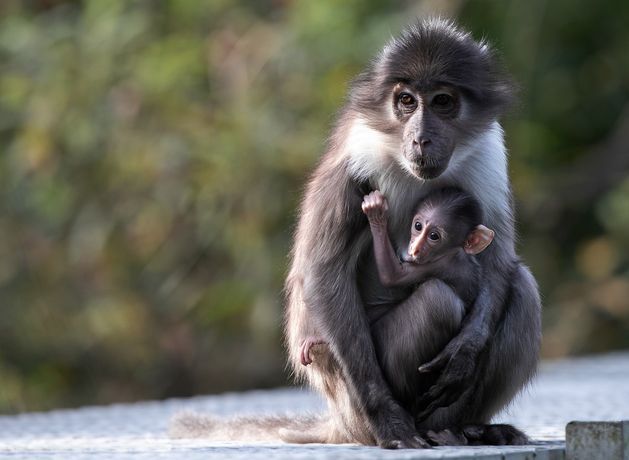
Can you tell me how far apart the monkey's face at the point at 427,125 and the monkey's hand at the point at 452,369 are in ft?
2.60

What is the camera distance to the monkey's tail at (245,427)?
7234 mm

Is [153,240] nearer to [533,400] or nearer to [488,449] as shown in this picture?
[533,400]

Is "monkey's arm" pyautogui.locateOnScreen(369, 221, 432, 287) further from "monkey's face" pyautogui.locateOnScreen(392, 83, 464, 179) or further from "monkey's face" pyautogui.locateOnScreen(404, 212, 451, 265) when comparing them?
"monkey's face" pyautogui.locateOnScreen(392, 83, 464, 179)

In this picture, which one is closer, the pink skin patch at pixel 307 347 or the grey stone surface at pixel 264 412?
the grey stone surface at pixel 264 412

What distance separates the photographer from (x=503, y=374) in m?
6.59

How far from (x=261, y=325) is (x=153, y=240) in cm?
168

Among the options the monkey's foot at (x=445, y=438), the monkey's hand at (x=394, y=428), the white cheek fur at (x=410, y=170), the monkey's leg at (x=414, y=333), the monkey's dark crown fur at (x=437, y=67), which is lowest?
the monkey's foot at (x=445, y=438)

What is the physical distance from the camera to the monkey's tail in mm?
7234

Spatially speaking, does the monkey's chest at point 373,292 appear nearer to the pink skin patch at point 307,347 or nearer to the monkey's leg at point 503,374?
the pink skin patch at point 307,347

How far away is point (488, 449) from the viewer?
595 cm

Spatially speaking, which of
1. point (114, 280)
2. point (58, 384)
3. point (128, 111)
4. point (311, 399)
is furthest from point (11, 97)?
point (311, 399)

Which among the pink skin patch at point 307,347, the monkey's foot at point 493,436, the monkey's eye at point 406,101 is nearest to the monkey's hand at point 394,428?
the monkey's foot at point 493,436

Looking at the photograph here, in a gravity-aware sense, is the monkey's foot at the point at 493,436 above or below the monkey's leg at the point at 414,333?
below

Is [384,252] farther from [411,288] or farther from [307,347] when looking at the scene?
[307,347]
